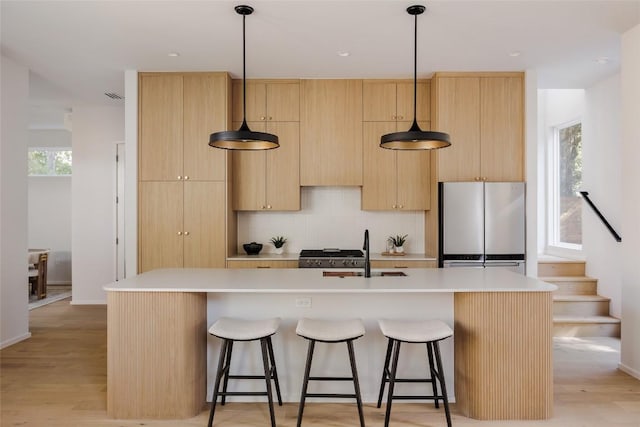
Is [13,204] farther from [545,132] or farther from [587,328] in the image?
[545,132]

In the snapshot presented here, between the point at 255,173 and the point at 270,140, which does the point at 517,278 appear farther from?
the point at 255,173

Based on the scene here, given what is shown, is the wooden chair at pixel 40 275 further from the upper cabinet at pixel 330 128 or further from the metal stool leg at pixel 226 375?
the metal stool leg at pixel 226 375

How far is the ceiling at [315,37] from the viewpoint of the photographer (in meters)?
3.30

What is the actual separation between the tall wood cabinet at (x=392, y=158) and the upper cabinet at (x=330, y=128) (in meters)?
0.11

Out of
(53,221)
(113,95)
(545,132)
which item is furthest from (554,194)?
(53,221)

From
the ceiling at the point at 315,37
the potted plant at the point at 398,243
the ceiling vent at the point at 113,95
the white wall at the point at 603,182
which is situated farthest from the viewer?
the ceiling vent at the point at 113,95

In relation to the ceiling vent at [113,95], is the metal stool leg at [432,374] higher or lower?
lower

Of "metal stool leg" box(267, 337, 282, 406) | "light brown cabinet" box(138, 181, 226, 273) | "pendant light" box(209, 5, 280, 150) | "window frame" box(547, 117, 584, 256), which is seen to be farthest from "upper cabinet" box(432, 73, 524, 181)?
"metal stool leg" box(267, 337, 282, 406)

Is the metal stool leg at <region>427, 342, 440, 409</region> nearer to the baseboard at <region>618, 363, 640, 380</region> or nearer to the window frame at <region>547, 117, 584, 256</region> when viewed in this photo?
the baseboard at <region>618, 363, 640, 380</region>

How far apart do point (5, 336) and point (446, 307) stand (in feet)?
13.7

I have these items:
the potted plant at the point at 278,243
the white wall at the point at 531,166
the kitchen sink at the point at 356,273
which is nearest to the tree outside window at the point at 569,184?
the white wall at the point at 531,166

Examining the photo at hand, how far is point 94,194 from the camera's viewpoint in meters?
6.48

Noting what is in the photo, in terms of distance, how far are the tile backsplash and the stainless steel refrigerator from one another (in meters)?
0.74

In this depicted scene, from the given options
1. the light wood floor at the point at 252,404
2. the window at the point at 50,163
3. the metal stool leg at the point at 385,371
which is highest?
the window at the point at 50,163
